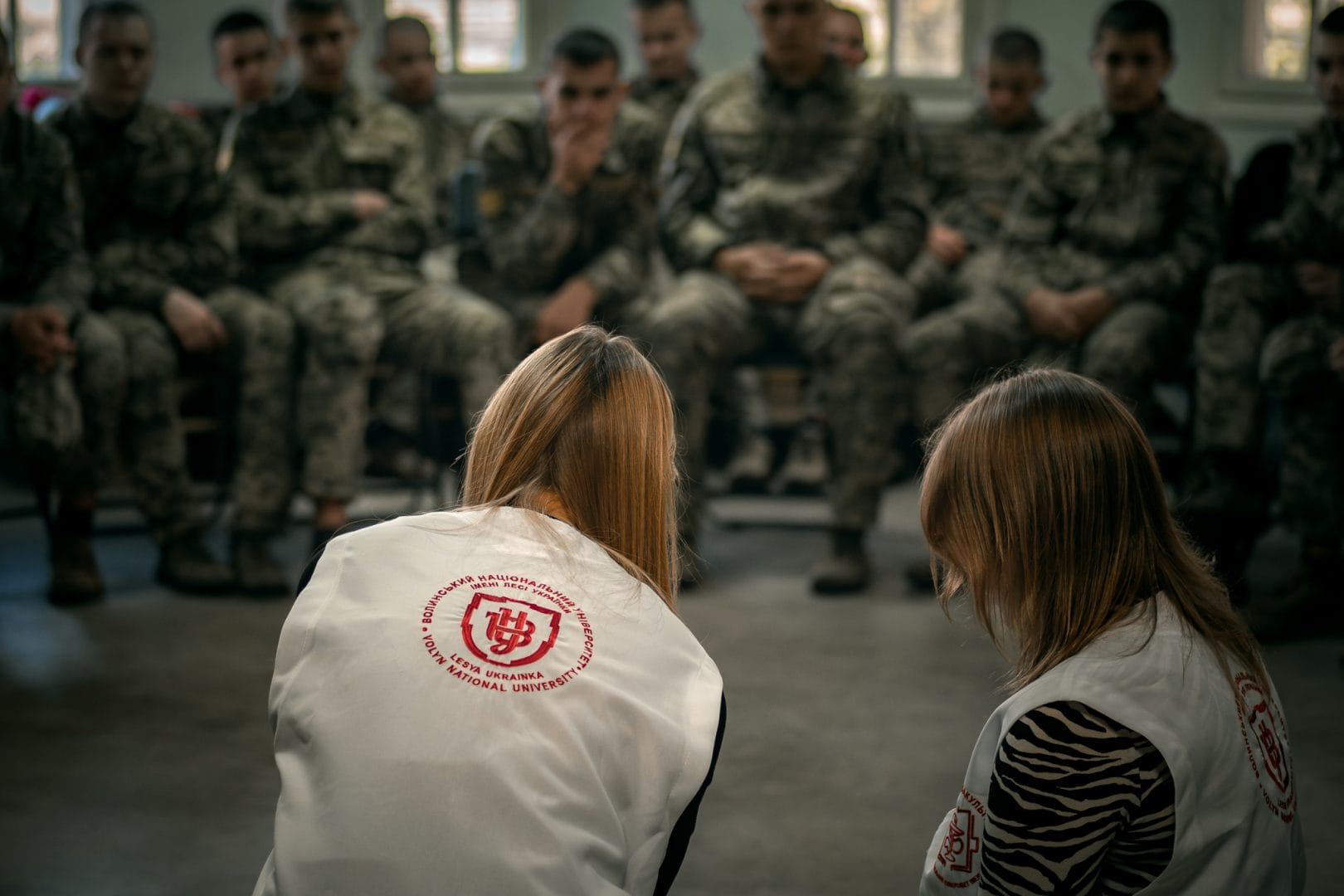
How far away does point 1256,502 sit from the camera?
3215 mm

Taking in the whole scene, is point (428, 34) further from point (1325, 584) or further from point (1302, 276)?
point (1325, 584)

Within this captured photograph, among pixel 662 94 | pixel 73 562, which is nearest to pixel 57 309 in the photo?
pixel 73 562

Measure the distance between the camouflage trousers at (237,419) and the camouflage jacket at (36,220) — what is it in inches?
7.0

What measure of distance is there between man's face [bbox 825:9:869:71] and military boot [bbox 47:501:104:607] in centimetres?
311

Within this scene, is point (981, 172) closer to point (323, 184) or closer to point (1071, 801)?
point (323, 184)

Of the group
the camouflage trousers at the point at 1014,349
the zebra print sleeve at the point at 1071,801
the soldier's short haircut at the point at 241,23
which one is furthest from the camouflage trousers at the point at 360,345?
the zebra print sleeve at the point at 1071,801

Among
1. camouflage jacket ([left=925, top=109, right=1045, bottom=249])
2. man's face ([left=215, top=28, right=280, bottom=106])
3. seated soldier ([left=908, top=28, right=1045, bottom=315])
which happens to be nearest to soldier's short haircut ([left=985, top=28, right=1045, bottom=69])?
seated soldier ([left=908, top=28, right=1045, bottom=315])

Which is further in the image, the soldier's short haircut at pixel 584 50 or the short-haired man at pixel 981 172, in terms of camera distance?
the short-haired man at pixel 981 172

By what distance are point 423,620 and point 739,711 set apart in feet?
4.76

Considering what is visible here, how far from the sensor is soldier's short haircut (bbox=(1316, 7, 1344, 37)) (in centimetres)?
322

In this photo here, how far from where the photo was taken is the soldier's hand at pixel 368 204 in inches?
150

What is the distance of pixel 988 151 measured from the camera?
4777 millimetres

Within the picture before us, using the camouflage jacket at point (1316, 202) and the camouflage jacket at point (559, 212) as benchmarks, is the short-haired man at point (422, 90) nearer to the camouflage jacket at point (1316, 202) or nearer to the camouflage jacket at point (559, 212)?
the camouflage jacket at point (559, 212)

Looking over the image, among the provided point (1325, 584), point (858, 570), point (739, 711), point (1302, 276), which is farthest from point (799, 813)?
point (1302, 276)
